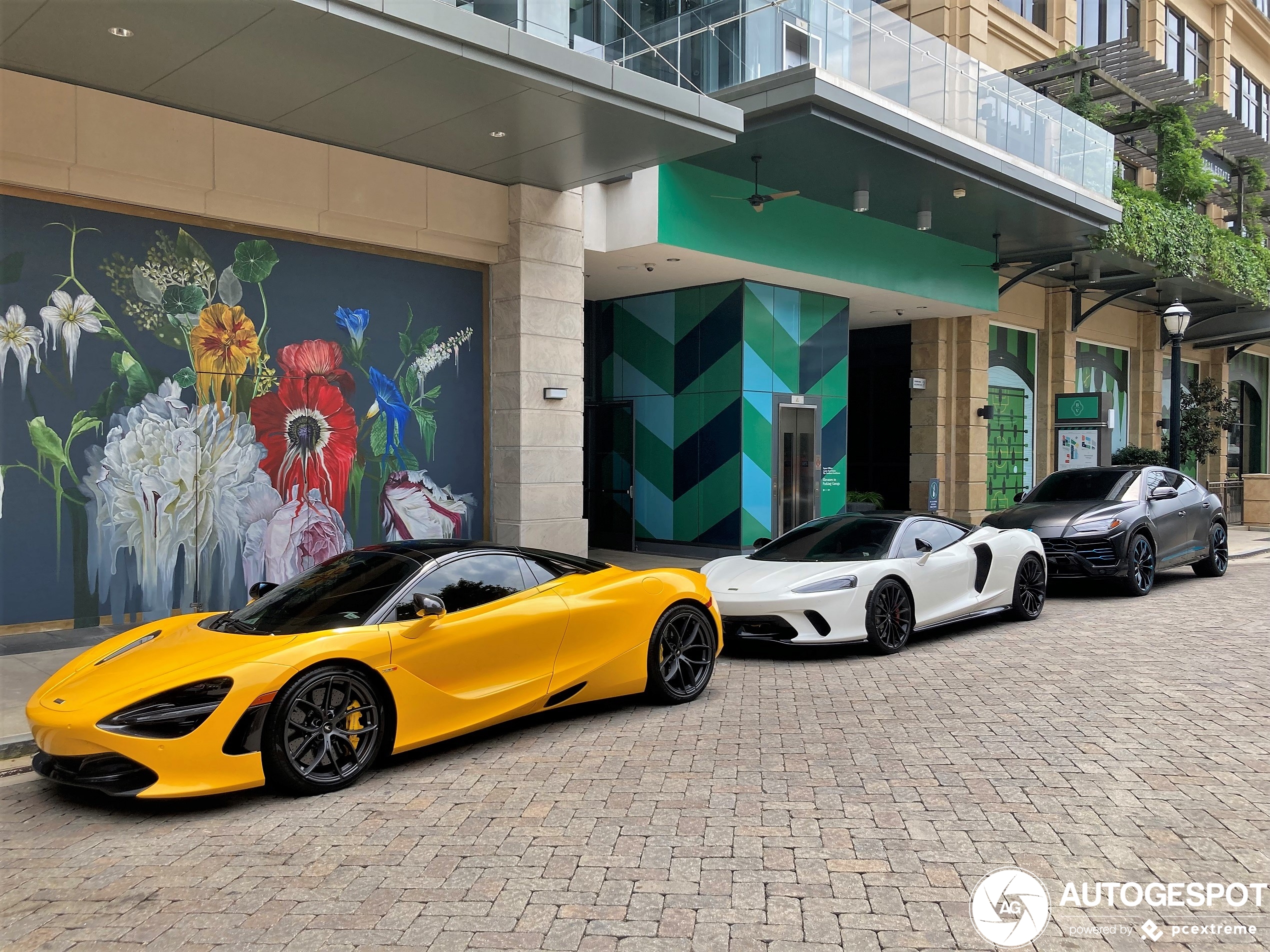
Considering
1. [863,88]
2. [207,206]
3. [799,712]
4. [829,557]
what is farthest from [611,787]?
[863,88]

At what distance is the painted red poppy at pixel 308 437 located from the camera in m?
10.8

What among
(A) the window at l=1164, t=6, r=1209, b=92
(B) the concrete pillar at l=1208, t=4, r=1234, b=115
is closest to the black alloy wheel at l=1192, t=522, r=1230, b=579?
(A) the window at l=1164, t=6, r=1209, b=92

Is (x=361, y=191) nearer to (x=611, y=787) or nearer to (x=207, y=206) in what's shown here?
(x=207, y=206)

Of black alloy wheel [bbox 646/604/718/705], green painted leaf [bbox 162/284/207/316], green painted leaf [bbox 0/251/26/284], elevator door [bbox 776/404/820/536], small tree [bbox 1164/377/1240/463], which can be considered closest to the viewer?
black alloy wheel [bbox 646/604/718/705]

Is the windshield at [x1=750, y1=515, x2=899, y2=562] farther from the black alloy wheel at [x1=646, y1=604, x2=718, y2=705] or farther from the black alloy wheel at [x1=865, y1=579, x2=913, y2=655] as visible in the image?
the black alloy wheel at [x1=646, y1=604, x2=718, y2=705]

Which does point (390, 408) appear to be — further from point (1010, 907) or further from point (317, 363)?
point (1010, 907)

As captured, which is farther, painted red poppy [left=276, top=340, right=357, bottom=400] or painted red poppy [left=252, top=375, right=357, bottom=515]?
painted red poppy [left=276, top=340, right=357, bottom=400]

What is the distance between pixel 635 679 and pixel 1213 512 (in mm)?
11657

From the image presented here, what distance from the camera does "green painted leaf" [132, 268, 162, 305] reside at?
32.3ft

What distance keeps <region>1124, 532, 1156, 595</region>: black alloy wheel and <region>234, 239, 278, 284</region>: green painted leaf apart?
426 inches

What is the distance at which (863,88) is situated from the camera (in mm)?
13242

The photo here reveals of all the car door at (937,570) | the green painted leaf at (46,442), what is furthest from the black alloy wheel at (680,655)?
the green painted leaf at (46,442)

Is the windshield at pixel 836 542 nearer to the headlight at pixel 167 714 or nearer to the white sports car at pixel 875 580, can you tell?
the white sports car at pixel 875 580

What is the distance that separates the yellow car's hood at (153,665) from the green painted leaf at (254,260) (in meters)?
5.84
